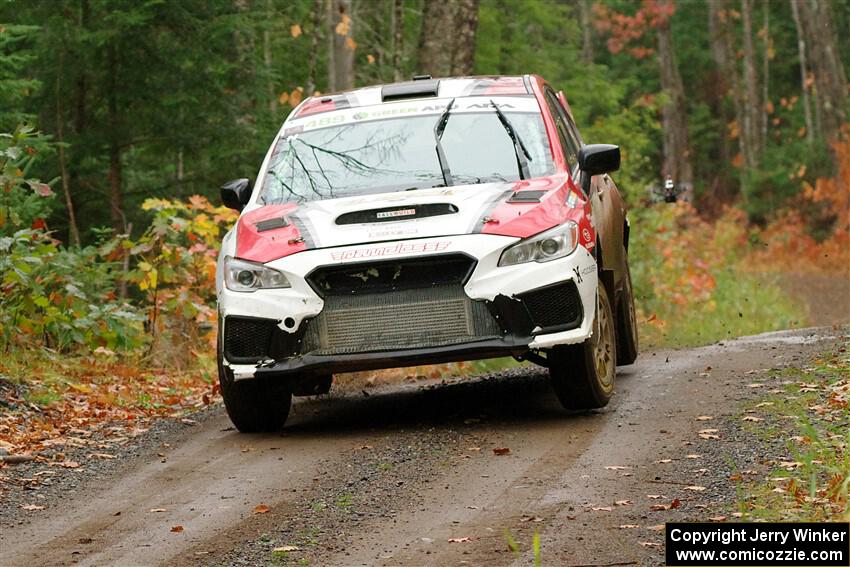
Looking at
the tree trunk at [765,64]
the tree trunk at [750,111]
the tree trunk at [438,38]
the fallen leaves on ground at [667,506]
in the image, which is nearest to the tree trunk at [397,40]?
the tree trunk at [438,38]

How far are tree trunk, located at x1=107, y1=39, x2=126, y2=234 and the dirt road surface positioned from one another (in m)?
7.35

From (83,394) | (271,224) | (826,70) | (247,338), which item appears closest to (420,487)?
(247,338)

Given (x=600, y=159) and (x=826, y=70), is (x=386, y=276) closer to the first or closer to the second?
(x=600, y=159)

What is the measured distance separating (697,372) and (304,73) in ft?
48.7

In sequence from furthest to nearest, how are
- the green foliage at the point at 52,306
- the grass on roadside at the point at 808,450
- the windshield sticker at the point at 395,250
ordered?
the green foliage at the point at 52,306
the windshield sticker at the point at 395,250
the grass on roadside at the point at 808,450

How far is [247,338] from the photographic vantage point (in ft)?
27.0

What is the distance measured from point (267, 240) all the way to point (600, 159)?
2.28 metres

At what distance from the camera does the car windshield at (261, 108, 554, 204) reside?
882cm

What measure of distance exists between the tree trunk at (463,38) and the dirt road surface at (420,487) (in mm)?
5745

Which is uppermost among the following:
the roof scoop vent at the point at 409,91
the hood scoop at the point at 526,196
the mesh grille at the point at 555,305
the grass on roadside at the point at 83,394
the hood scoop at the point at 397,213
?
the roof scoop vent at the point at 409,91

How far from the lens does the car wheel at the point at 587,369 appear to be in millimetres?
8203

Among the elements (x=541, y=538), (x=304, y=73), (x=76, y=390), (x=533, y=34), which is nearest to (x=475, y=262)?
(x=541, y=538)

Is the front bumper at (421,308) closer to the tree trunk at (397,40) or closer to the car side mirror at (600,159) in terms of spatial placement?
the car side mirror at (600,159)

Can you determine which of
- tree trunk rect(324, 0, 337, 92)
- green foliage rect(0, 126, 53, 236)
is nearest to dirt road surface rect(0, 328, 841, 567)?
green foliage rect(0, 126, 53, 236)
